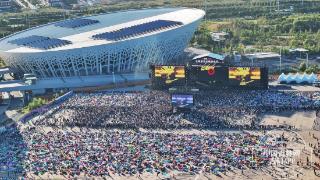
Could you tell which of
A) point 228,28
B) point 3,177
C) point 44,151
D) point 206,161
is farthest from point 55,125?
Answer: point 228,28

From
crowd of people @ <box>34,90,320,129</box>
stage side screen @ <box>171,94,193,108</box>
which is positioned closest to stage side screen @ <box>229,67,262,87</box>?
crowd of people @ <box>34,90,320,129</box>

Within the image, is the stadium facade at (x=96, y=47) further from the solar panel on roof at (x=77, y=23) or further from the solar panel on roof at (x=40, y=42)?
the solar panel on roof at (x=77, y=23)

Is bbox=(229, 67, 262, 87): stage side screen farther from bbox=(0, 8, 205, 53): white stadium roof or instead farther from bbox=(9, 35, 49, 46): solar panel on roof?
bbox=(9, 35, 49, 46): solar panel on roof

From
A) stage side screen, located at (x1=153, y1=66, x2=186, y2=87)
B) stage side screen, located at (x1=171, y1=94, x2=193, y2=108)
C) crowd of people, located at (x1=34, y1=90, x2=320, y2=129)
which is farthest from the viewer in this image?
stage side screen, located at (x1=153, y1=66, x2=186, y2=87)

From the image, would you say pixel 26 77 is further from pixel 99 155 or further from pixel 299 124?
pixel 299 124

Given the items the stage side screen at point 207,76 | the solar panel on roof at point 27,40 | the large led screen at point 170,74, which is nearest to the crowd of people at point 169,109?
the stage side screen at point 207,76

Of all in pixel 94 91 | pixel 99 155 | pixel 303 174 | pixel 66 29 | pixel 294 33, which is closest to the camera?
pixel 303 174

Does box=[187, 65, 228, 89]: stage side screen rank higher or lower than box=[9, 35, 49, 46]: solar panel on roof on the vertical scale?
lower
